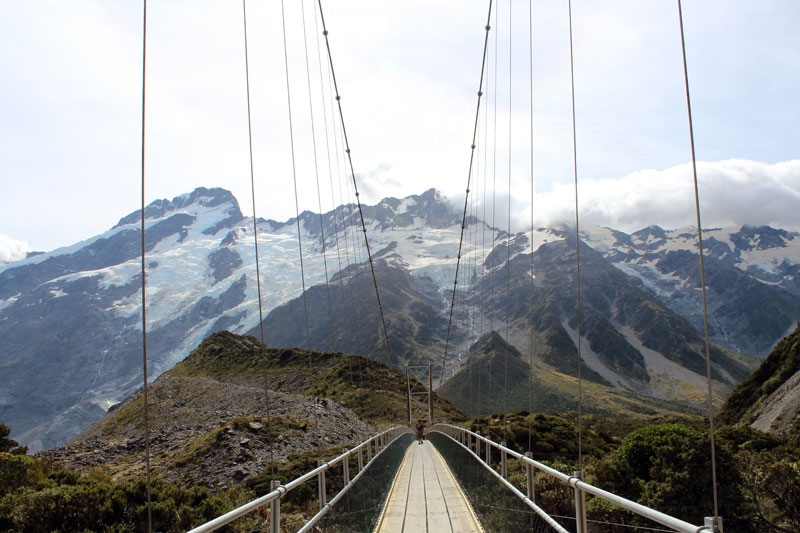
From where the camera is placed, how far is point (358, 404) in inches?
2665

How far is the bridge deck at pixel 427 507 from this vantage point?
8.35 metres

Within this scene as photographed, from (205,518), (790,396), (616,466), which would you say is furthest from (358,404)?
(205,518)

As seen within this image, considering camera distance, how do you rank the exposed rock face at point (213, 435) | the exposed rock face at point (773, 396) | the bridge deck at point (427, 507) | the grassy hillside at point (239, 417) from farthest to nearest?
1. the exposed rock face at point (773, 396)
2. the grassy hillside at point (239, 417)
3. the exposed rock face at point (213, 435)
4. the bridge deck at point (427, 507)

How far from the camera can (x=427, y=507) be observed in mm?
→ 10094

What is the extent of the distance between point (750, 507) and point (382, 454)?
11.0 m

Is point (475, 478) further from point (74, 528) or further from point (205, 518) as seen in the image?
point (74, 528)

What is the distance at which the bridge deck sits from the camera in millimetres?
8352

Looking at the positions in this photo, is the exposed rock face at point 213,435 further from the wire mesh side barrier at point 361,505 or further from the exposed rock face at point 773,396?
the exposed rock face at point 773,396

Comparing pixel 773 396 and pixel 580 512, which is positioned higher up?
pixel 580 512

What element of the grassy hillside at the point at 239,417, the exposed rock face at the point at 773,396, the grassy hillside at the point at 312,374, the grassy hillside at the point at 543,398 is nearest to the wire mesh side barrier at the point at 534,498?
the grassy hillside at the point at 239,417

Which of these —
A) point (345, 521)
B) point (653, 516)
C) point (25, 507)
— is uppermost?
point (653, 516)

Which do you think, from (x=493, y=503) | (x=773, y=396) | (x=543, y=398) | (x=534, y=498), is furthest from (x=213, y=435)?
(x=543, y=398)

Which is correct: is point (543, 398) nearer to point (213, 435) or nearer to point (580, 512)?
point (213, 435)

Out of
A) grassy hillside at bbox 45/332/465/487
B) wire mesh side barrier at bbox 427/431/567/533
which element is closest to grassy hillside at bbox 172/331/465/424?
grassy hillside at bbox 45/332/465/487
